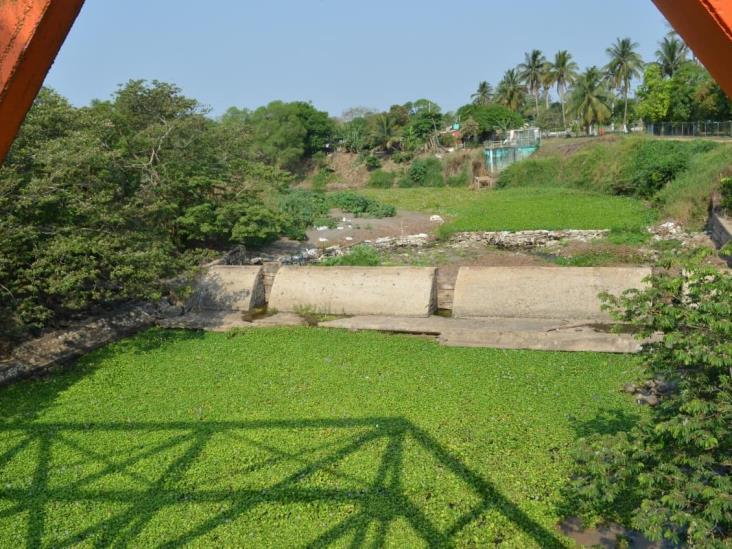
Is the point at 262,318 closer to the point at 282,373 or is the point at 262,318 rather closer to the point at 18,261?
the point at 282,373

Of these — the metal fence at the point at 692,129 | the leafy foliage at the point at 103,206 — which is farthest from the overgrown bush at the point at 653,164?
the leafy foliage at the point at 103,206

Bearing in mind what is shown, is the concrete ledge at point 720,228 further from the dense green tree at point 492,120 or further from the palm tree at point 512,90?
the palm tree at point 512,90

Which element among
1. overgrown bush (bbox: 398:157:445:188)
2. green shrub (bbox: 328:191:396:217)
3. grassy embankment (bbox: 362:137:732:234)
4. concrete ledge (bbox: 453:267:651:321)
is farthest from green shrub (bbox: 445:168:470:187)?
concrete ledge (bbox: 453:267:651:321)

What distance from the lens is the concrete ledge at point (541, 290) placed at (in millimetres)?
9320

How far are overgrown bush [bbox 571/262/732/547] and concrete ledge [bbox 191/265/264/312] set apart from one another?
26.3ft

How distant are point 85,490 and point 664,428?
454 cm

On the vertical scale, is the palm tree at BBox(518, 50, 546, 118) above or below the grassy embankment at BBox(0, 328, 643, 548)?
above

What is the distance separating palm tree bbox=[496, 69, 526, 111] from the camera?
61219 millimetres

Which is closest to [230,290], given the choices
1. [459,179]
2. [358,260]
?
[358,260]

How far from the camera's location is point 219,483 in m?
5.12

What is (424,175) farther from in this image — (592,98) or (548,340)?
(548,340)

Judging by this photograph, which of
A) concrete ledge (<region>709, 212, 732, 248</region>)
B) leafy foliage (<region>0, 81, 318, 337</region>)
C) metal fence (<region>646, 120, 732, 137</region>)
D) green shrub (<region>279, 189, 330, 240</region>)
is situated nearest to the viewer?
leafy foliage (<region>0, 81, 318, 337</region>)

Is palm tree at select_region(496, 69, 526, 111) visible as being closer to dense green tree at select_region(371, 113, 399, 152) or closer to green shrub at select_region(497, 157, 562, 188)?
dense green tree at select_region(371, 113, 399, 152)

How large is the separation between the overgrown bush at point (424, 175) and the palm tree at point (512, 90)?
21925 millimetres
